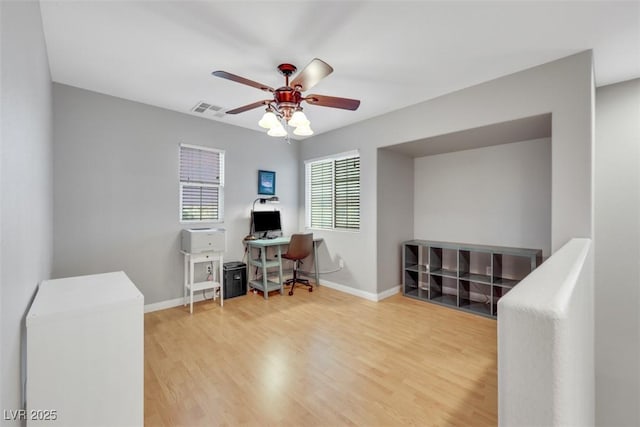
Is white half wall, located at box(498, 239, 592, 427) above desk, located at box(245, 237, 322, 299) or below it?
above

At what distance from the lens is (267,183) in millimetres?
4586

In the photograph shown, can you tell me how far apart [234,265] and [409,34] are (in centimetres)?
343

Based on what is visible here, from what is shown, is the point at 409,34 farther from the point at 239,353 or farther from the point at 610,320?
the point at 610,320

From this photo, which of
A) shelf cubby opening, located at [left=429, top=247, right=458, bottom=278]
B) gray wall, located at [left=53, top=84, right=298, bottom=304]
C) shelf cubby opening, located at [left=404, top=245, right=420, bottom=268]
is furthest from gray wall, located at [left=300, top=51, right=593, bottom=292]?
gray wall, located at [left=53, top=84, right=298, bottom=304]

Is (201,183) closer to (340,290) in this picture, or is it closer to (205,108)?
(205,108)

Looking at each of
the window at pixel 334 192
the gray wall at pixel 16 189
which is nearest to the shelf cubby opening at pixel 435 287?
the window at pixel 334 192

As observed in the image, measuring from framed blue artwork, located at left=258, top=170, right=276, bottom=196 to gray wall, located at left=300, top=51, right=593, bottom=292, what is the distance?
1.53m

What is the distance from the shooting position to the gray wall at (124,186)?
292 centimetres

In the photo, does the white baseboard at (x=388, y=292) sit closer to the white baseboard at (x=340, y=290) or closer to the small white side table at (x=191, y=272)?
the white baseboard at (x=340, y=290)

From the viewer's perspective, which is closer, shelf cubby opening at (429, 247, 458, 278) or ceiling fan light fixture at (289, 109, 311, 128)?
ceiling fan light fixture at (289, 109, 311, 128)

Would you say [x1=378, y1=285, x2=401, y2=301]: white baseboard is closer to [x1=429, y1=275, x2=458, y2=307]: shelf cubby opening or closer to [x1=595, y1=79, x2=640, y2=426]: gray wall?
[x1=429, y1=275, x2=458, y2=307]: shelf cubby opening

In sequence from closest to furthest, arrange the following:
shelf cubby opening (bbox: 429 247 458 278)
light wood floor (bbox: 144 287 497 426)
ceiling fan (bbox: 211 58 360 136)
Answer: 1. light wood floor (bbox: 144 287 497 426)
2. ceiling fan (bbox: 211 58 360 136)
3. shelf cubby opening (bbox: 429 247 458 278)

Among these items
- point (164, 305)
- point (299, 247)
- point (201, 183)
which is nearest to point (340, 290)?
point (299, 247)

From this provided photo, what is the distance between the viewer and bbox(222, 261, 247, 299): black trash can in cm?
390
